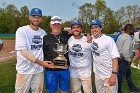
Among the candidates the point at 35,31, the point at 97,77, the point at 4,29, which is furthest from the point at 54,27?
the point at 4,29

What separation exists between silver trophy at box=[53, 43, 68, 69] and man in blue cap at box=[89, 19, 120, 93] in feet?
2.08

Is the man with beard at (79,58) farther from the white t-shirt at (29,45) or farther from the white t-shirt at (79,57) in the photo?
the white t-shirt at (29,45)

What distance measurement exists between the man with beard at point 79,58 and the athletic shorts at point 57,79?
1.16 ft

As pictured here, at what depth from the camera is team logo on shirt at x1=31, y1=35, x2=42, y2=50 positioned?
20.4ft

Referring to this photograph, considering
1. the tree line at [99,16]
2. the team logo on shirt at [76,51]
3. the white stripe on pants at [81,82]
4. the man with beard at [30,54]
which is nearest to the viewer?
→ the man with beard at [30,54]

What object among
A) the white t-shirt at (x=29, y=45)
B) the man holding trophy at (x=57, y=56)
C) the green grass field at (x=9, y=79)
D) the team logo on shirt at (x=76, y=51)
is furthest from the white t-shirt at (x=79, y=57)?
the green grass field at (x=9, y=79)

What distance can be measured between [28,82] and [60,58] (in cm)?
78

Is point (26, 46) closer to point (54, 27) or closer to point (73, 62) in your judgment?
point (54, 27)

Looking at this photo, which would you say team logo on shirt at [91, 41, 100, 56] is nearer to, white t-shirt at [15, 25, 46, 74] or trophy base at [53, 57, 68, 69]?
trophy base at [53, 57, 68, 69]

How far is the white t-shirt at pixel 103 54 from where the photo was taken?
6.22 m

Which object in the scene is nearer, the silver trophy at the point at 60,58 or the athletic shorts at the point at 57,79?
the silver trophy at the point at 60,58

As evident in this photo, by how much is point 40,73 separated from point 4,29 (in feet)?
261

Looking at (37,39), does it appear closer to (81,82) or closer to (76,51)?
(76,51)

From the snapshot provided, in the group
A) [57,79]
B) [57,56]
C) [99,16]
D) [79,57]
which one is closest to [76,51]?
[79,57]
